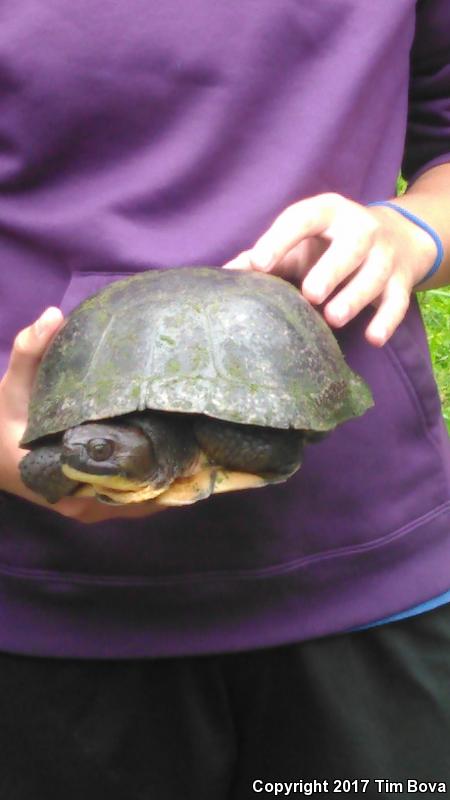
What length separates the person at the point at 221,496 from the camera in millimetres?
1136

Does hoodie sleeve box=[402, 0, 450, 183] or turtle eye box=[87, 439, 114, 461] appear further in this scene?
hoodie sleeve box=[402, 0, 450, 183]

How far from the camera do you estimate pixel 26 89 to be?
1138 mm

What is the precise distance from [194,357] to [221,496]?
0.21m

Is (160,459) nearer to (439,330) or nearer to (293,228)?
(293,228)

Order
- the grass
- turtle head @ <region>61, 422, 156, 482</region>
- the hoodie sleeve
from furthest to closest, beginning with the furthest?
the grass
the hoodie sleeve
turtle head @ <region>61, 422, 156, 482</region>

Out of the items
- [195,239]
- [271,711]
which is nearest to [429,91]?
[195,239]

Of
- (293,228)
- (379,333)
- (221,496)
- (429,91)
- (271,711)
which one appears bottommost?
(271,711)

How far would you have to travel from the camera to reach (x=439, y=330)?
123 inches

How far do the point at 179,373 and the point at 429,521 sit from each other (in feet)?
1.25

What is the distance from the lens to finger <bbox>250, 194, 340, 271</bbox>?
100cm

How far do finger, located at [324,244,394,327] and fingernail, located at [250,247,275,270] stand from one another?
8cm

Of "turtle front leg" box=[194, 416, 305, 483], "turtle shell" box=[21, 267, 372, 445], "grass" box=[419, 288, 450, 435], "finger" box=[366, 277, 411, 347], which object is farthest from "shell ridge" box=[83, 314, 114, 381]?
"grass" box=[419, 288, 450, 435]

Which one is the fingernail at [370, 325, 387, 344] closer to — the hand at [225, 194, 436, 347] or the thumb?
the hand at [225, 194, 436, 347]

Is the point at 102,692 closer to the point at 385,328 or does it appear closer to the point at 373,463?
the point at 373,463
